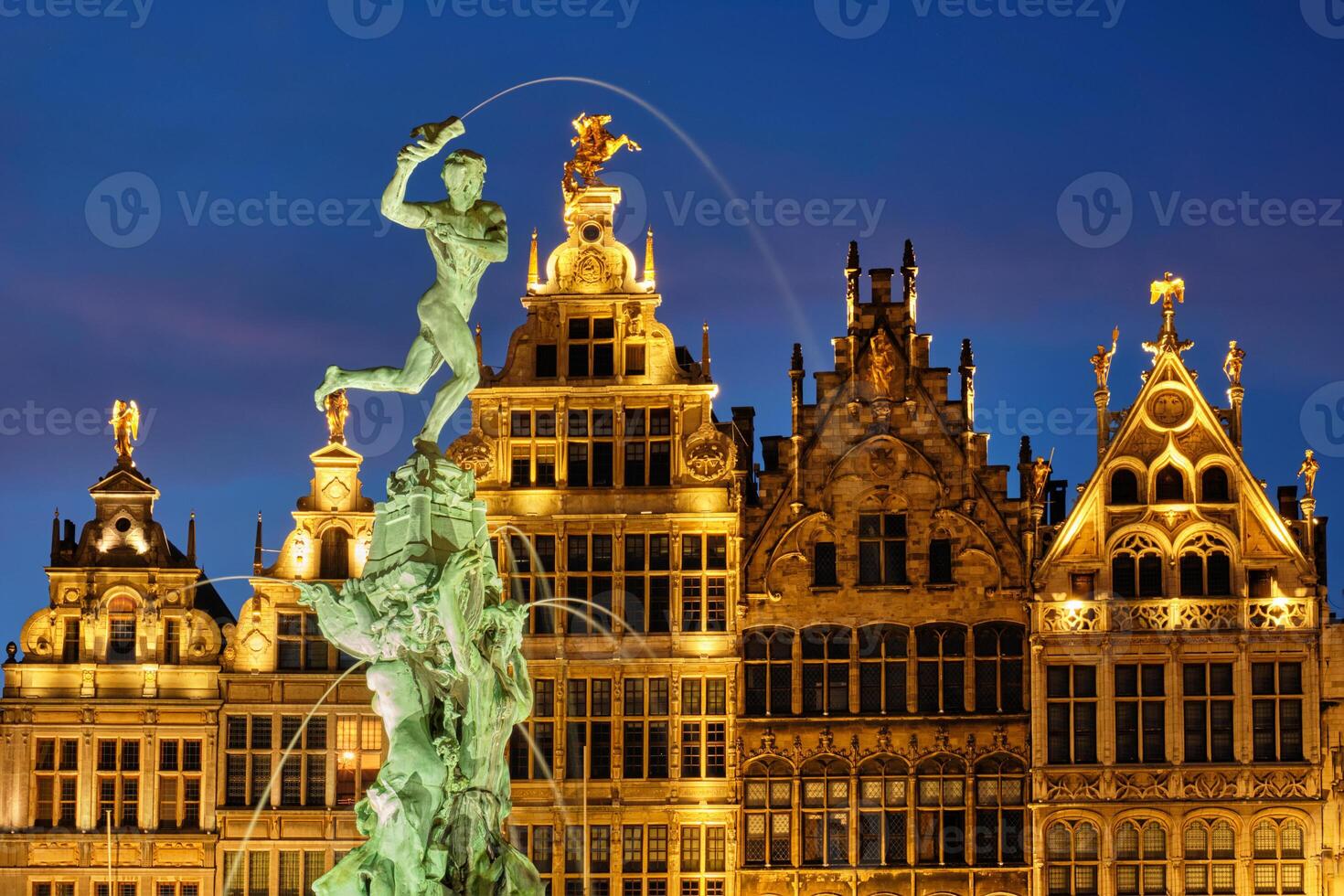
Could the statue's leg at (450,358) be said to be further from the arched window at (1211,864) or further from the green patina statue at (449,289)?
the arched window at (1211,864)

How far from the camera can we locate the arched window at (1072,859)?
4816cm

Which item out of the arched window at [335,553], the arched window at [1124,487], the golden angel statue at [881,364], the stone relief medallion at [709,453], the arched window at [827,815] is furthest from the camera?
the arched window at [335,553]

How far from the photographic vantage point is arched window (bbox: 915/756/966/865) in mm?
48656

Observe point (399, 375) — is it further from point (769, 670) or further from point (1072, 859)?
point (1072, 859)

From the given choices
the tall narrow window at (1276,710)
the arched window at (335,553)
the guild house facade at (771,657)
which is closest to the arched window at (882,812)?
the guild house facade at (771,657)

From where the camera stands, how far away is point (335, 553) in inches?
2008

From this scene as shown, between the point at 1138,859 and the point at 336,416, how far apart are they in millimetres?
17363

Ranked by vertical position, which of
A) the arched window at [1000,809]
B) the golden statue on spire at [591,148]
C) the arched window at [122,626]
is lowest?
the arched window at [1000,809]

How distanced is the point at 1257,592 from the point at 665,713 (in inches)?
444

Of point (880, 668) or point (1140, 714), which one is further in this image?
point (880, 668)

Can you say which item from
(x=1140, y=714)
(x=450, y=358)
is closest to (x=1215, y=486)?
(x=1140, y=714)

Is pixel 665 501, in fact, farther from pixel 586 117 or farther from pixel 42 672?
pixel 42 672

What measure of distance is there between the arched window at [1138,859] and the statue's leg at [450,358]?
69.2 feet

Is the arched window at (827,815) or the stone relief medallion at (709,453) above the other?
the stone relief medallion at (709,453)
